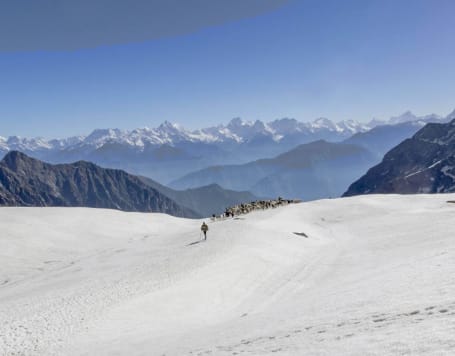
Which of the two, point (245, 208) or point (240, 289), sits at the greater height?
point (245, 208)

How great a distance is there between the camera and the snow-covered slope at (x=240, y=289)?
1270cm

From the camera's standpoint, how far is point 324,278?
25.8 metres

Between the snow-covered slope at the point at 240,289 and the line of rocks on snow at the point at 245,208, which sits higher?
the line of rocks on snow at the point at 245,208

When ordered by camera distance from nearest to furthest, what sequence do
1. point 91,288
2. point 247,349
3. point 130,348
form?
point 247,349 → point 130,348 → point 91,288

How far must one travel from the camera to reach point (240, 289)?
84.5 ft

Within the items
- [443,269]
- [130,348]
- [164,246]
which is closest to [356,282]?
[443,269]

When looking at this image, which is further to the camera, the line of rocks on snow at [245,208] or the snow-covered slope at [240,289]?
the line of rocks on snow at [245,208]

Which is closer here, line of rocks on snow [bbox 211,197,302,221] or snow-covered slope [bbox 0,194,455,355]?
snow-covered slope [bbox 0,194,455,355]

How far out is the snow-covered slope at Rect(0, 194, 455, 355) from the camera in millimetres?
12695

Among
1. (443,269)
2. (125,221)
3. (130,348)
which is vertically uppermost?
(125,221)

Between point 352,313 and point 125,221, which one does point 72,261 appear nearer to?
point 125,221

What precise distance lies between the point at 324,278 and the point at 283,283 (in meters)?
2.73

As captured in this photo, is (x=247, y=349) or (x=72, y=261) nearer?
(x=247, y=349)

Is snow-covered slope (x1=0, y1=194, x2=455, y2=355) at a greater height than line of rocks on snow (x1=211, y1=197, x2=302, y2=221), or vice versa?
line of rocks on snow (x1=211, y1=197, x2=302, y2=221)
